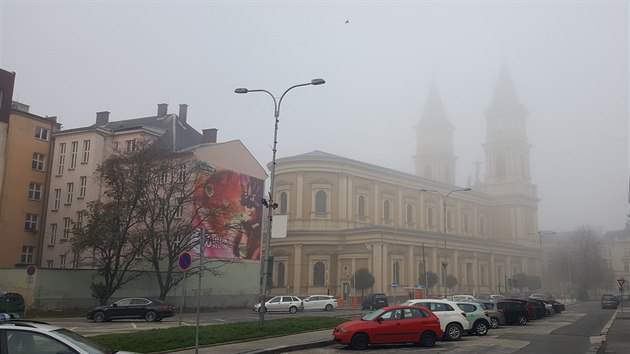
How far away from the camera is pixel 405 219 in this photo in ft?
290

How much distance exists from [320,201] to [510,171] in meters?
48.2

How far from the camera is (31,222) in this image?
50062mm

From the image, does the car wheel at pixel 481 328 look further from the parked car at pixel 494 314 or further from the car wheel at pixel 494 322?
the car wheel at pixel 494 322

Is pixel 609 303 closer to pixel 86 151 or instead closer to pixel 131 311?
pixel 131 311

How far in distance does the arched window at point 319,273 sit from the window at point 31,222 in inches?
1330

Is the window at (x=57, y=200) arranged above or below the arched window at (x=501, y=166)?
below

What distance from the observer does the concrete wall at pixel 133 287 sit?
3831 centimetres

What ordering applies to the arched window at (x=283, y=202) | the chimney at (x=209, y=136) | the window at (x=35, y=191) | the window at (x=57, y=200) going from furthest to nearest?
the arched window at (x=283, y=202), the chimney at (x=209, y=136), the window at (x=57, y=200), the window at (x=35, y=191)

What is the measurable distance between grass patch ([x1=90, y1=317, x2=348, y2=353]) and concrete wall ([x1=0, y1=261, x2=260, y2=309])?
10492mm

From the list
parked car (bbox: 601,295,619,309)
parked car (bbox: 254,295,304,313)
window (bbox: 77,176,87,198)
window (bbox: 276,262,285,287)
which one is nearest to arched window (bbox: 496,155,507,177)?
parked car (bbox: 601,295,619,309)

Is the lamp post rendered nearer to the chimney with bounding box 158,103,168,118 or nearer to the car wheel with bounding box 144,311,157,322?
the car wheel with bounding box 144,311,157,322

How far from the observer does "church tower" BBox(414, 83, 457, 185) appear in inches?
4405

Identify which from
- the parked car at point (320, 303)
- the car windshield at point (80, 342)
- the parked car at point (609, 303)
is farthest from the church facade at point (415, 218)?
the car windshield at point (80, 342)

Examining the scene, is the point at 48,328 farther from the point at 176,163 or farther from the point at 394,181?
the point at 394,181
